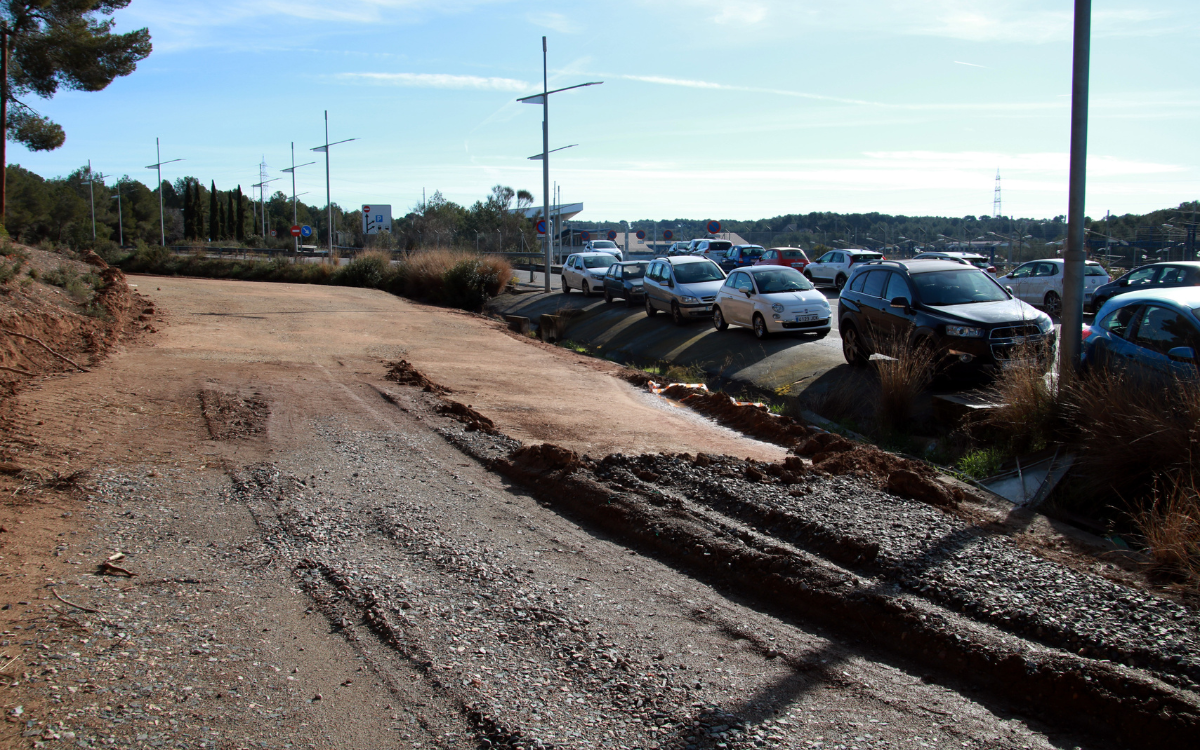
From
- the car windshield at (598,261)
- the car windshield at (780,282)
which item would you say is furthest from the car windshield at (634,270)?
the car windshield at (780,282)

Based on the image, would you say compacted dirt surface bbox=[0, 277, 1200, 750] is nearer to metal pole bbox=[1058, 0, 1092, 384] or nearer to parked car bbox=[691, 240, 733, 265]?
metal pole bbox=[1058, 0, 1092, 384]

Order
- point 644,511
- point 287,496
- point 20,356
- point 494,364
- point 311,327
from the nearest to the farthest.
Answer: point 644,511
point 287,496
point 20,356
point 494,364
point 311,327

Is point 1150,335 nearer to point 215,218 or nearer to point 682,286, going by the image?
point 682,286

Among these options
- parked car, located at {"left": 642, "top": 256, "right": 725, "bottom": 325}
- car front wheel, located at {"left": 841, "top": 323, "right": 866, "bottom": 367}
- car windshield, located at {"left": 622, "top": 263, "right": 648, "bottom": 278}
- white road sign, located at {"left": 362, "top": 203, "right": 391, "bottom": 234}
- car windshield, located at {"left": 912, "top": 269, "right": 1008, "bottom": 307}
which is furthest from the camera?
white road sign, located at {"left": 362, "top": 203, "right": 391, "bottom": 234}

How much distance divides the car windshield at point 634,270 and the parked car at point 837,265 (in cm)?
954

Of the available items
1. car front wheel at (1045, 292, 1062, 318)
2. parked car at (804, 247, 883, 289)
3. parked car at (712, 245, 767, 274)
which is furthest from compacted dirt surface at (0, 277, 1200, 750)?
parked car at (712, 245, 767, 274)

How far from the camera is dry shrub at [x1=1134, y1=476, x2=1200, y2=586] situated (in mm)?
5441

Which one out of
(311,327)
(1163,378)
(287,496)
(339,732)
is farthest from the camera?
(311,327)

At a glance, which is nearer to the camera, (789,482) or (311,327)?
(789,482)

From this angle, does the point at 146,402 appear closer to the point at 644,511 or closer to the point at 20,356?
the point at 20,356

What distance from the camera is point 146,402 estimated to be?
35.1 ft

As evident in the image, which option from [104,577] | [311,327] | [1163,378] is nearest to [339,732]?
[104,577]

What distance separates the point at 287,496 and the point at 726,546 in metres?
3.89

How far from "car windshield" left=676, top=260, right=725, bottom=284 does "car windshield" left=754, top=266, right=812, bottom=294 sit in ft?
13.5
